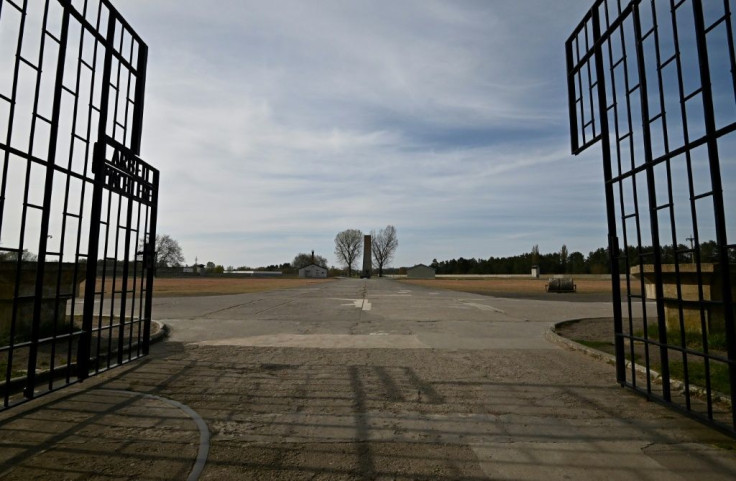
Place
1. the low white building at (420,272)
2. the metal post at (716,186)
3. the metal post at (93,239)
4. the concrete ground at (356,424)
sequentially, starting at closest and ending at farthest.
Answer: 1. the concrete ground at (356,424)
2. the metal post at (716,186)
3. the metal post at (93,239)
4. the low white building at (420,272)

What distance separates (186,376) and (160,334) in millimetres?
3907

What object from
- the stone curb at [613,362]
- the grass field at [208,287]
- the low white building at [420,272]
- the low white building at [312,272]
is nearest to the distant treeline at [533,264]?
the low white building at [420,272]

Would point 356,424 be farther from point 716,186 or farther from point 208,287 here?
point 208,287

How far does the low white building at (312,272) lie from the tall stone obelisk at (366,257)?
1350 cm

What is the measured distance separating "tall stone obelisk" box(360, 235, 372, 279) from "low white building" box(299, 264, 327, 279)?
1350cm

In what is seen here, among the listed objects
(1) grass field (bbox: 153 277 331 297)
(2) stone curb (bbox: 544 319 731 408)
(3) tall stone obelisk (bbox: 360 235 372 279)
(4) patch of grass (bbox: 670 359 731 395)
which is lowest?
(2) stone curb (bbox: 544 319 731 408)

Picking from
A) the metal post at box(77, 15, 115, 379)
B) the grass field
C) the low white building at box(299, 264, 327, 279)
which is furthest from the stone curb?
the low white building at box(299, 264, 327, 279)

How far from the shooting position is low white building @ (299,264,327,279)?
11514 cm

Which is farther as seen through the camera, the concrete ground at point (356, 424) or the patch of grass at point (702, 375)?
the patch of grass at point (702, 375)

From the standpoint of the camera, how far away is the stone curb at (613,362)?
4715 millimetres

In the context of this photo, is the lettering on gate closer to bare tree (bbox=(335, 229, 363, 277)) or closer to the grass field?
the grass field

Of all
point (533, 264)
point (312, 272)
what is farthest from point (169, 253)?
point (533, 264)

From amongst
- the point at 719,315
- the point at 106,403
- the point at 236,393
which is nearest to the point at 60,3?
the point at 106,403

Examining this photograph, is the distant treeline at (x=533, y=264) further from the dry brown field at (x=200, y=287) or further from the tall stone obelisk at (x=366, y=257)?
the dry brown field at (x=200, y=287)
